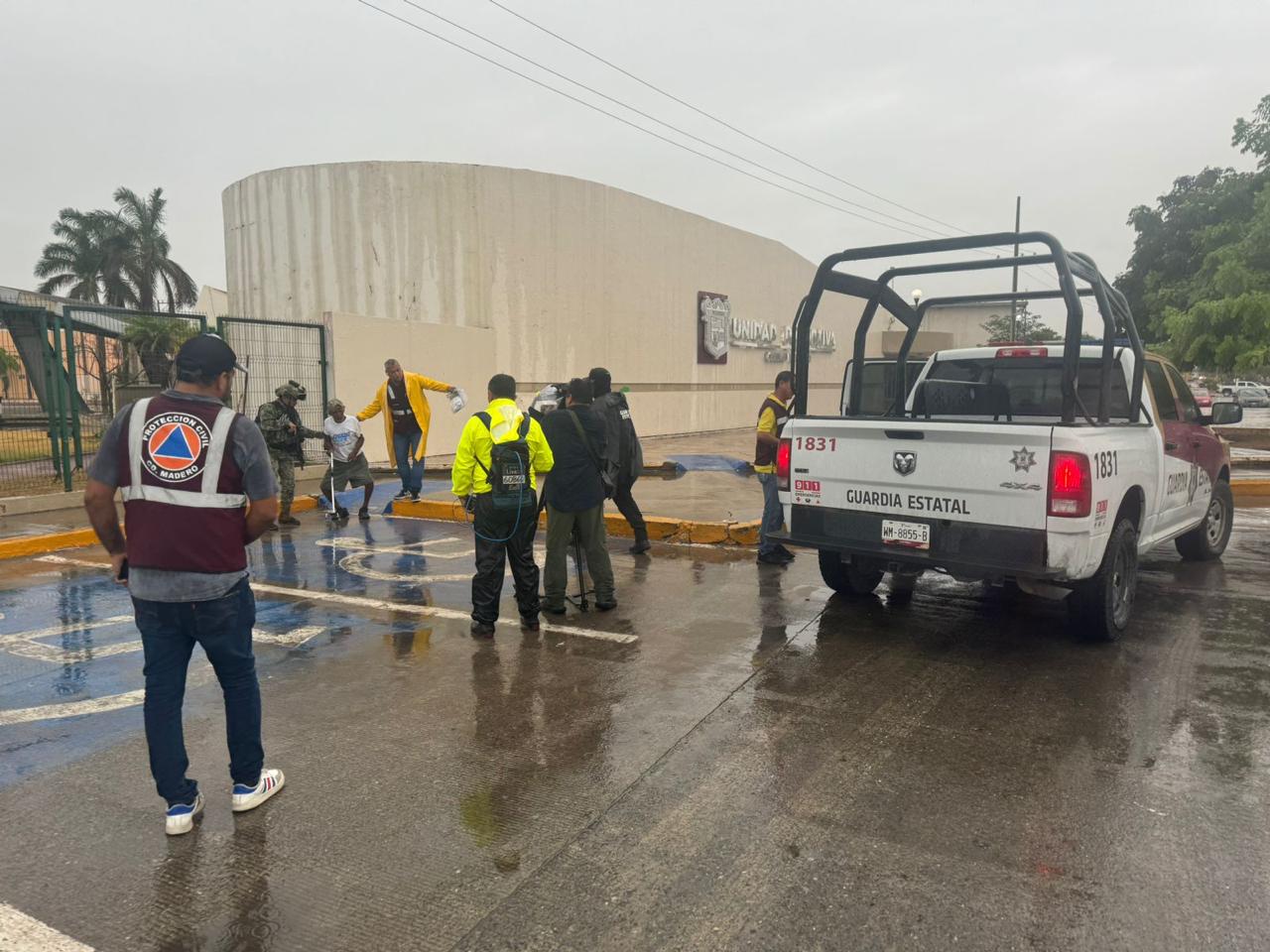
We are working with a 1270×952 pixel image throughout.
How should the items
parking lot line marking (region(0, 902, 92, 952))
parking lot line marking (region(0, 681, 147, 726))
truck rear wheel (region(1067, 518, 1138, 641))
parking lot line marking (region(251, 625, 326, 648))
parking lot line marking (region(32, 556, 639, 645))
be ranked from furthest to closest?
1. parking lot line marking (region(32, 556, 639, 645))
2. parking lot line marking (region(251, 625, 326, 648))
3. truck rear wheel (region(1067, 518, 1138, 641))
4. parking lot line marking (region(0, 681, 147, 726))
5. parking lot line marking (region(0, 902, 92, 952))

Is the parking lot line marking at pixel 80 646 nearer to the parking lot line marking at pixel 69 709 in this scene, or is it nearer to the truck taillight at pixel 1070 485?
the parking lot line marking at pixel 69 709

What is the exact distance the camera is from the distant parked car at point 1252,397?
49.9 meters

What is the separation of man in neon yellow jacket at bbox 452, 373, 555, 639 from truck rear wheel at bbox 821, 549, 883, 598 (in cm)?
219

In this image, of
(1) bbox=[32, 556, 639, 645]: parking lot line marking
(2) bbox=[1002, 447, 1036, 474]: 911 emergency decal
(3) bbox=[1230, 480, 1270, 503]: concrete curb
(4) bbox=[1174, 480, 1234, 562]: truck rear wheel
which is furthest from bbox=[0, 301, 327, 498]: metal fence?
(3) bbox=[1230, 480, 1270, 503]: concrete curb

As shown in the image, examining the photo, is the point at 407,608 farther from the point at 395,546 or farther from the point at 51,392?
the point at 51,392

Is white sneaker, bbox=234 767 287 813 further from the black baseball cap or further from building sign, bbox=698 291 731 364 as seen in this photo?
building sign, bbox=698 291 731 364

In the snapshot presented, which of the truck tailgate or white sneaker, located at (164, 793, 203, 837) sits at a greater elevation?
the truck tailgate

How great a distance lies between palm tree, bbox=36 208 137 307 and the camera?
45062 mm

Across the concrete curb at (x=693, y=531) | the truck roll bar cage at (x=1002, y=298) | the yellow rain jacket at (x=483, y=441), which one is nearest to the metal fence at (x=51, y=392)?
the concrete curb at (x=693, y=531)

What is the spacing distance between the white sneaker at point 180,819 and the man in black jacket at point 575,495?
10.6 feet

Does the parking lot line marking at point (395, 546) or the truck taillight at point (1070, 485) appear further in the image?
the parking lot line marking at point (395, 546)

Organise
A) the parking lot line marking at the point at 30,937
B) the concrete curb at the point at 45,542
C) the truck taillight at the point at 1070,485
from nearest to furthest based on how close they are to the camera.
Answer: the parking lot line marking at the point at 30,937, the truck taillight at the point at 1070,485, the concrete curb at the point at 45,542

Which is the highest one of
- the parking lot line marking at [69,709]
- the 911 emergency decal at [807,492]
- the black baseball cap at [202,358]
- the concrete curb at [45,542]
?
the black baseball cap at [202,358]

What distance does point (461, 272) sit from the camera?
18.8 m
